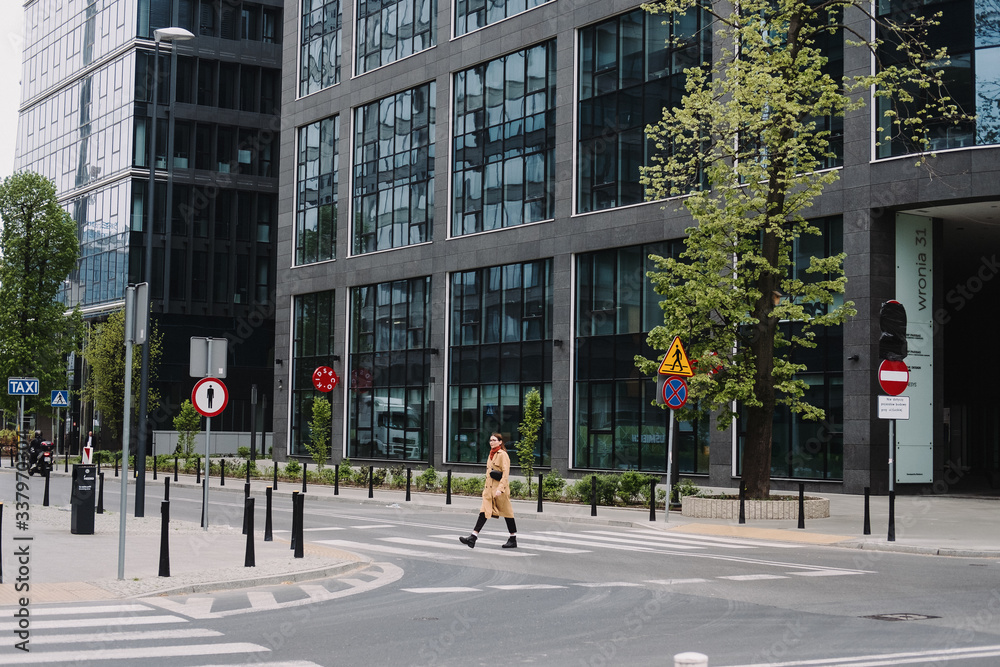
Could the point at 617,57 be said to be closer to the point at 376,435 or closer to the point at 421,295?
the point at 421,295

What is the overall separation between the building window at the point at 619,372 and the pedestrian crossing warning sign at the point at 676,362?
455 inches

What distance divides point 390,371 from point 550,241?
439 inches

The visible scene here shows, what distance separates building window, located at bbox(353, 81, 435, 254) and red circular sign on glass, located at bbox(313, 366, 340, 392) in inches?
218

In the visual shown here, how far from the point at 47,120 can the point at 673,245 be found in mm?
57544

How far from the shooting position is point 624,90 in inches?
1484

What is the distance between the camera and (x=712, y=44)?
115 feet

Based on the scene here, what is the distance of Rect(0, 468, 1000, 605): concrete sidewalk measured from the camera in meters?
12.8

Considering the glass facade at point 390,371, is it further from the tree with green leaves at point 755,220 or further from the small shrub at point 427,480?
the tree with green leaves at point 755,220

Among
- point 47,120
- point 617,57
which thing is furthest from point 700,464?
point 47,120

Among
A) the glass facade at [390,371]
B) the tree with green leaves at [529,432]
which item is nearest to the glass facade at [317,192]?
the glass facade at [390,371]

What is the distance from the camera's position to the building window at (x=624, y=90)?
118 ft

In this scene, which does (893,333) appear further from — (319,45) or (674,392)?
(319,45)

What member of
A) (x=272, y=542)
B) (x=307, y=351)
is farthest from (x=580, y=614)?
(x=307, y=351)

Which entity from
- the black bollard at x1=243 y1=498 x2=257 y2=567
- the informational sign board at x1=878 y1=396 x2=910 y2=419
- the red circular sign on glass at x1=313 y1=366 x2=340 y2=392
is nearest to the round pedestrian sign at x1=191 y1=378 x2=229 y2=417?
the black bollard at x1=243 y1=498 x2=257 y2=567
